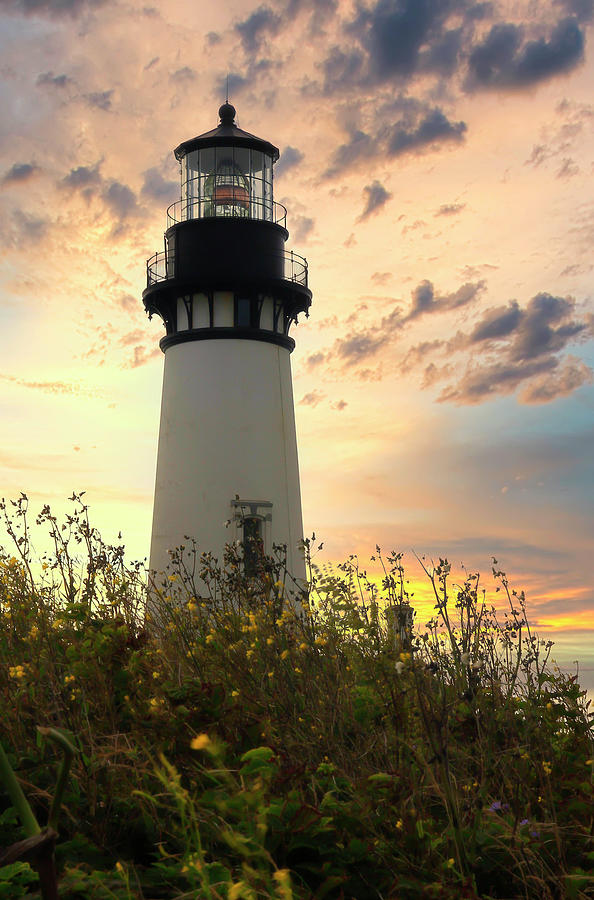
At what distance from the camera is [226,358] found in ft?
67.9

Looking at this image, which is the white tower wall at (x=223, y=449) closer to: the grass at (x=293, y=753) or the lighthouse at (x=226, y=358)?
the lighthouse at (x=226, y=358)

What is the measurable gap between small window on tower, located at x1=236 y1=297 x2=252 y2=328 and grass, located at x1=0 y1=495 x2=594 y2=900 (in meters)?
14.2

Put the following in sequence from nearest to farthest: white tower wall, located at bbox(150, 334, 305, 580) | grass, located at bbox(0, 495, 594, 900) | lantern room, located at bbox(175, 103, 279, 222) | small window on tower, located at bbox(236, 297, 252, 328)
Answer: grass, located at bbox(0, 495, 594, 900), white tower wall, located at bbox(150, 334, 305, 580), small window on tower, located at bbox(236, 297, 252, 328), lantern room, located at bbox(175, 103, 279, 222)

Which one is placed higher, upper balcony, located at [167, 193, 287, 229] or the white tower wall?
upper balcony, located at [167, 193, 287, 229]

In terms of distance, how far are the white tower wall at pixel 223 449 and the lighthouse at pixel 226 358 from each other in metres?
0.03

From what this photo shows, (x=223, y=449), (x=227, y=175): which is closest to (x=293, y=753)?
(x=223, y=449)

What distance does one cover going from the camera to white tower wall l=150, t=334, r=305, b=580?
19891 mm

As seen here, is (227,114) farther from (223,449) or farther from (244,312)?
(223,449)

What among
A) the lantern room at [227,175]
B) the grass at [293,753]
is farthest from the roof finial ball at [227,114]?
the grass at [293,753]

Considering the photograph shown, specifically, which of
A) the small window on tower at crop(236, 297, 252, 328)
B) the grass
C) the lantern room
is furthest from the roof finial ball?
the grass

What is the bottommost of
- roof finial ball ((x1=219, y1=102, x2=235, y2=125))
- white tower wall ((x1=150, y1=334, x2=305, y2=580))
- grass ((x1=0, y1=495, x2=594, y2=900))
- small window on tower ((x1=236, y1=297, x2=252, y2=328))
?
grass ((x1=0, y1=495, x2=594, y2=900))

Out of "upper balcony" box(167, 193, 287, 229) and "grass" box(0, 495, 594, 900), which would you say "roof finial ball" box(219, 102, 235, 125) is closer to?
"upper balcony" box(167, 193, 287, 229)

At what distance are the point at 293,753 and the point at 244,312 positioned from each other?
17.5 metres

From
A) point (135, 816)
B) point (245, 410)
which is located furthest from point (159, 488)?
point (135, 816)
